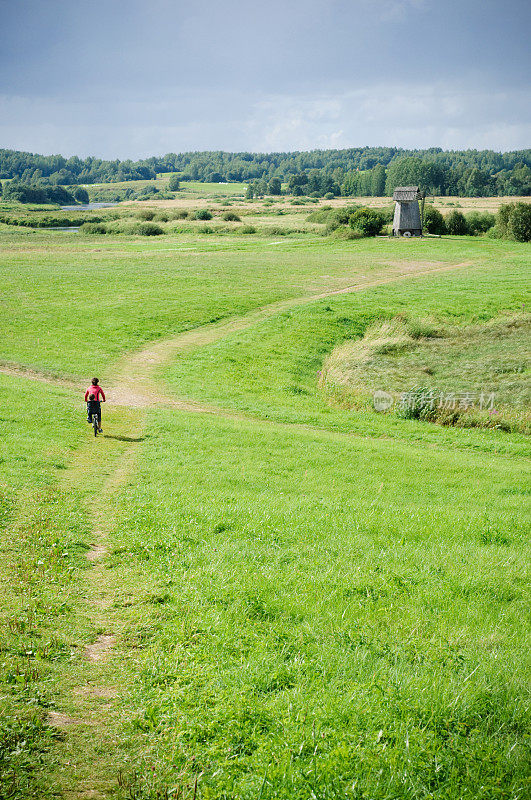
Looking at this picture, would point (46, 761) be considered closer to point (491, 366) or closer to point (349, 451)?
point (349, 451)

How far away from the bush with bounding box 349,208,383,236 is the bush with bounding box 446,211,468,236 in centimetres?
1391

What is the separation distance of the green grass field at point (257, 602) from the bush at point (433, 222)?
8390 centimetres

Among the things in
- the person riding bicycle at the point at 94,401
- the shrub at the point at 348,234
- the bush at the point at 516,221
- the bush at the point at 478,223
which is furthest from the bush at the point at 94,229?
the person riding bicycle at the point at 94,401

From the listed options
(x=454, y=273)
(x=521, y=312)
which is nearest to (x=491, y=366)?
(x=521, y=312)

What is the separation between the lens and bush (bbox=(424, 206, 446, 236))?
3930 inches

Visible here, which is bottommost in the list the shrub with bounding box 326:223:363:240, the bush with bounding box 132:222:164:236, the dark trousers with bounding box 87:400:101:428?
the dark trousers with bounding box 87:400:101:428

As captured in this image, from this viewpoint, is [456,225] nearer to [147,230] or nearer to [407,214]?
[407,214]

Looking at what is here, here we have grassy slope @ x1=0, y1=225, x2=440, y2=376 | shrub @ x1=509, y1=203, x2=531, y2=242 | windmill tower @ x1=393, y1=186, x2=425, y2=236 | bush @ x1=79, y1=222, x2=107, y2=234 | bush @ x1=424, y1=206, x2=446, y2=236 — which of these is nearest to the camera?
grassy slope @ x1=0, y1=225, x2=440, y2=376

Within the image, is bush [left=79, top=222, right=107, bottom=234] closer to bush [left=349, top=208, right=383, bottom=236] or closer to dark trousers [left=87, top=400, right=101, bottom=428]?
bush [left=349, top=208, right=383, bottom=236]

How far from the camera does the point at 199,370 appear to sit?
1220 inches

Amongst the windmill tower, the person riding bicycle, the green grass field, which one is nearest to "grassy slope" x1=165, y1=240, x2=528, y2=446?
the green grass field

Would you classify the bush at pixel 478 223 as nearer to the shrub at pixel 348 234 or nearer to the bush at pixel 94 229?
the shrub at pixel 348 234

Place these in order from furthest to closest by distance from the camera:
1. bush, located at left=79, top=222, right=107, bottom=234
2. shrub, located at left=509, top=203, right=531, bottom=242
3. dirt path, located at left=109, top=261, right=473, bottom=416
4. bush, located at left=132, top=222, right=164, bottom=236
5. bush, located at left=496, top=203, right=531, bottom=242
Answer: bush, located at left=79, top=222, right=107, bottom=234
bush, located at left=132, top=222, right=164, bottom=236
bush, located at left=496, top=203, right=531, bottom=242
shrub, located at left=509, top=203, right=531, bottom=242
dirt path, located at left=109, top=261, right=473, bottom=416

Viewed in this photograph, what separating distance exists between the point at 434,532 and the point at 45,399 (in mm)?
17429
